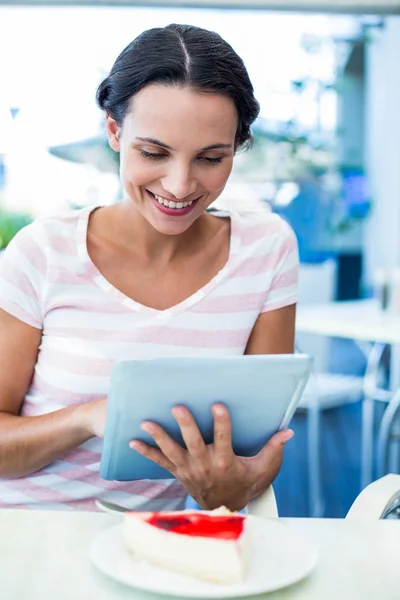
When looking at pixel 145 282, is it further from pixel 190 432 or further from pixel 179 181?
pixel 190 432

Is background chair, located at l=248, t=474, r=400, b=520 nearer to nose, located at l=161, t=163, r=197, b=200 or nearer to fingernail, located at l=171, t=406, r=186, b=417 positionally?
fingernail, located at l=171, t=406, r=186, b=417

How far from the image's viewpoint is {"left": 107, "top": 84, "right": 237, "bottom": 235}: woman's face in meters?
1.15

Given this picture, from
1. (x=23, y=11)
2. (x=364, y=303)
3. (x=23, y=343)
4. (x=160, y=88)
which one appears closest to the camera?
(x=160, y=88)

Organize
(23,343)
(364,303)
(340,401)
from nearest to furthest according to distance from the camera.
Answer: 1. (23,343)
2. (364,303)
3. (340,401)

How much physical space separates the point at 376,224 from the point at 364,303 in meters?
2.31

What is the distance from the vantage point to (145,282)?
137 centimetres

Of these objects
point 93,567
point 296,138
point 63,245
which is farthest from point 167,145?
point 296,138

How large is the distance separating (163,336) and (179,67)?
0.42 metres

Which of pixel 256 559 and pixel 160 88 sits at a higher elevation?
pixel 160 88

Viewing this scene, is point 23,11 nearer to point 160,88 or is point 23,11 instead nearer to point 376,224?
point 376,224

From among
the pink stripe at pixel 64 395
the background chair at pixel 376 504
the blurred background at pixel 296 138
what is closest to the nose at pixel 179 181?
the pink stripe at pixel 64 395

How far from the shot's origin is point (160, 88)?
1.18 meters

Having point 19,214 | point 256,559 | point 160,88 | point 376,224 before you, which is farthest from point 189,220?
point 376,224

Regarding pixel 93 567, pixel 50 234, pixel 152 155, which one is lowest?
pixel 93 567
